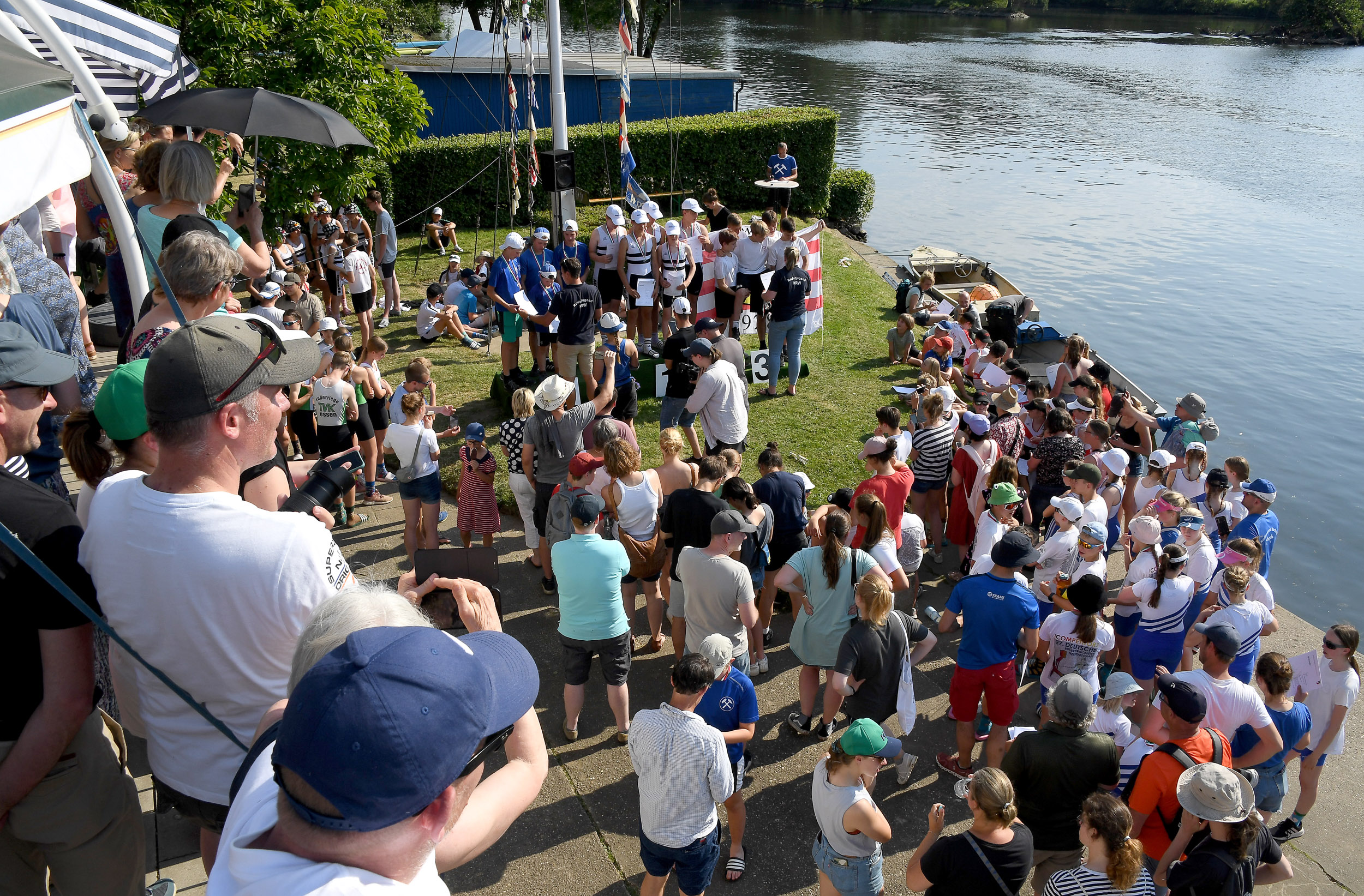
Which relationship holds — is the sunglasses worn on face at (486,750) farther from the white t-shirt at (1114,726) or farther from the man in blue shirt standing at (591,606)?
the white t-shirt at (1114,726)

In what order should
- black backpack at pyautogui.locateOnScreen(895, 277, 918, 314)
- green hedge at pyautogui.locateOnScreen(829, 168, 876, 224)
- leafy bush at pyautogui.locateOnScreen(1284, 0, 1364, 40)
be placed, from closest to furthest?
black backpack at pyautogui.locateOnScreen(895, 277, 918, 314), green hedge at pyautogui.locateOnScreen(829, 168, 876, 224), leafy bush at pyautogui.locateOnScreen(1284, 0, 1364, 40)

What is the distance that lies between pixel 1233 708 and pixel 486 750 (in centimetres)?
486

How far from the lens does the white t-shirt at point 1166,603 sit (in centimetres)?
612

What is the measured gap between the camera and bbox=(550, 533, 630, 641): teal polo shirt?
532 cm

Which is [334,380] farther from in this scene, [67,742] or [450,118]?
[450,118]

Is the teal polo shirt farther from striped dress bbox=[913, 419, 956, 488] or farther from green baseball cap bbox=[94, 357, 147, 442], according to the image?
striped dress bbox=[913, 419, 956, 488]

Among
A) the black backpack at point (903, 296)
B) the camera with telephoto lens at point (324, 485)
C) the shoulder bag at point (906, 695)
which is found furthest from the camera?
the black backpack at point (903, 296)

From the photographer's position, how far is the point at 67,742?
2367mm

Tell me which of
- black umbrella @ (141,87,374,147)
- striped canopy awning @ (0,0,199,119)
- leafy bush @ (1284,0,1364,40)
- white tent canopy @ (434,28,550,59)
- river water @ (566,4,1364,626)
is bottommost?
river water @ (566,4,1364,626)

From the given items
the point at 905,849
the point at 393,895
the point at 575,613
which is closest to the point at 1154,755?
the point at 905,849

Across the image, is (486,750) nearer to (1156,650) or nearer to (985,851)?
(985,851)

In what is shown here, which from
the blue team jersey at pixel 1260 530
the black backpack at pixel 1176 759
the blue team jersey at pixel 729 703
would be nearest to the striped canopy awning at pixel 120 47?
the blue team jersey at pixel 729 703

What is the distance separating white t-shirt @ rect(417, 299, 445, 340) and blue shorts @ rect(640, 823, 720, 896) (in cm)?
949

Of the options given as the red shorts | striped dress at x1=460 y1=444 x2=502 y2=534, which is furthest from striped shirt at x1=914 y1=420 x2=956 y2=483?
striped dress at x1=460 y1=444 x2=502 y2=534
